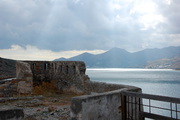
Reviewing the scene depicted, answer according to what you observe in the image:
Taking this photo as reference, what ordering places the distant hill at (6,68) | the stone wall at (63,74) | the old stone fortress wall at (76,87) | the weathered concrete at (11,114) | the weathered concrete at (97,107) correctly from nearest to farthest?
the weathered concrete at (11,114) < the weathered concrete at (97,107) < the old stone fortress wall at (76,87) < the stone wall at (63,74) < the distant hill at (6,68)

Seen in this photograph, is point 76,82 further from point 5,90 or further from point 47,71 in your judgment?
point 5,90

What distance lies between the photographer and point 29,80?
12547 mm

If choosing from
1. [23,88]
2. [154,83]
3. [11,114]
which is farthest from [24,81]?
[154,83]

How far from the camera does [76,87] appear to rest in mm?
12688

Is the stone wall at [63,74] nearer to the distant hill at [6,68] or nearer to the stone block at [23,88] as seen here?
the stone block at [23,88]

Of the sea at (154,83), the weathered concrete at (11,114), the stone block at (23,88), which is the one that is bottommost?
the sea at (154,83)

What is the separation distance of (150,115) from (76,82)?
8122 mm

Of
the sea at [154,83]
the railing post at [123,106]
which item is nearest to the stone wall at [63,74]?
the railing post at [123,106]

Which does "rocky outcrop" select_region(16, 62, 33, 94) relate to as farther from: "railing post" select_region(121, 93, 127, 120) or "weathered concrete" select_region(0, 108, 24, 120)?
"weathered concrete" select_region(0, 108, 24, 120)

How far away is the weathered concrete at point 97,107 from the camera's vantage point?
15.6 feet

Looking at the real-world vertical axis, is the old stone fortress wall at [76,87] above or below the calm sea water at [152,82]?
above

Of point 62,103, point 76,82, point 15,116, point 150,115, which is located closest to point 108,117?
point 150,115

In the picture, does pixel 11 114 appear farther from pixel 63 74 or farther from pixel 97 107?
pixel 63 74

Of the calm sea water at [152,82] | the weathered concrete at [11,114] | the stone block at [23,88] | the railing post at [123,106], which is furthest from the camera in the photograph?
the calm sea water at [152,82]
